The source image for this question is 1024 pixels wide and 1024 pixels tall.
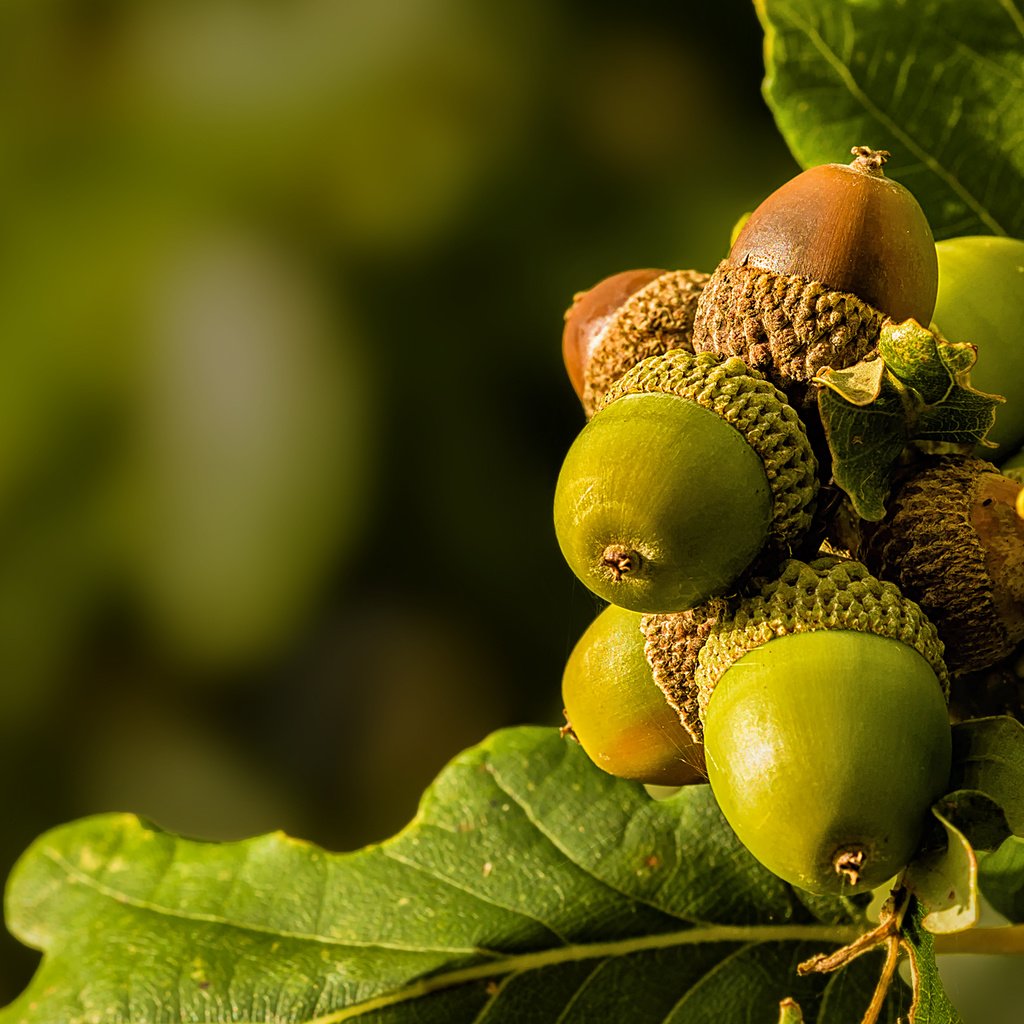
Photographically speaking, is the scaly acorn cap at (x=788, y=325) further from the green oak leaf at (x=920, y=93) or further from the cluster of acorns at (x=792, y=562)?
the green oak leaf at (x=920, y=93)

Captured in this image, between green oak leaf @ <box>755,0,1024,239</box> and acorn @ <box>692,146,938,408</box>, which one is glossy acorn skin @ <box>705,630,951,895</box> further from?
green oak leaf @ <box>755,0,1024,239</box>

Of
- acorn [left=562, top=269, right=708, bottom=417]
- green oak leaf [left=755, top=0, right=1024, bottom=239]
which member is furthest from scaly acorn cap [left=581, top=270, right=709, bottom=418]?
green oak leaf [left=755, top=0, right=1024, bottom=239]

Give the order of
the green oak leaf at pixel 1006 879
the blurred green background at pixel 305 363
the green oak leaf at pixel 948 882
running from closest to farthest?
the green oak leaf at pixel 948 882
the green oak leaf at pixel 1006 879
the blurred green background at pixel 305 363

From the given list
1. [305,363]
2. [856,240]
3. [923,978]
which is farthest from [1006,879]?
[305,363]

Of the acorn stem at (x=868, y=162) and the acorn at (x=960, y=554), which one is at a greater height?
the acorn stem at (x=868, y=162)

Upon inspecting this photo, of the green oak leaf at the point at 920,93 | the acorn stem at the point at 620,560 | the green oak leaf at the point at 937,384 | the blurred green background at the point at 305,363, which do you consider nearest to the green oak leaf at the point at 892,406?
the green oak leaf at the point at 937,384

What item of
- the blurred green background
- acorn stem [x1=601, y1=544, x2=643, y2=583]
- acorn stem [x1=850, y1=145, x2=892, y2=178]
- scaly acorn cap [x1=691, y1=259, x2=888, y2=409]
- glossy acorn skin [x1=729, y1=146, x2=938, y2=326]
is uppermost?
acorn stem [x1=850, y1=145, x2=892, y2=178]

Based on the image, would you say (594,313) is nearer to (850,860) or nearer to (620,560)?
(620,560)
